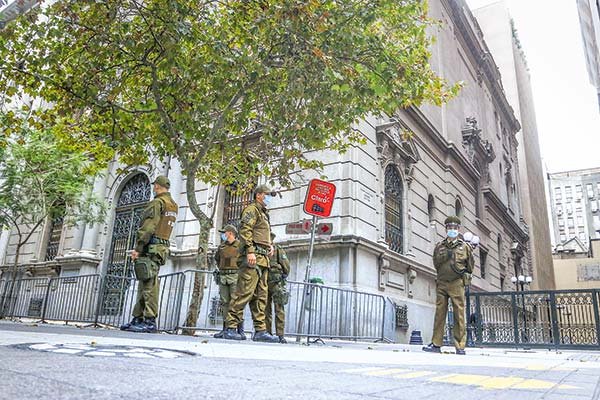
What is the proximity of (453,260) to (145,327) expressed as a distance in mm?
5013

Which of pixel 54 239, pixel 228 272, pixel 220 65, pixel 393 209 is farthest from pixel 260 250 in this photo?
pixel 54 239

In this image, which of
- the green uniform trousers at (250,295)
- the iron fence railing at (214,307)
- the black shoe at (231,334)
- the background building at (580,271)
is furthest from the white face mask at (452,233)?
the background building at (580,271)

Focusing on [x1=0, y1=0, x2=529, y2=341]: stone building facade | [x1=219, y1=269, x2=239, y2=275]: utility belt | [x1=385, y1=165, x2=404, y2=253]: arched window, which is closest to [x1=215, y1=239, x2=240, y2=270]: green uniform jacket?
[x1=219, y1=269, x2=239, y2=275]: utility belt

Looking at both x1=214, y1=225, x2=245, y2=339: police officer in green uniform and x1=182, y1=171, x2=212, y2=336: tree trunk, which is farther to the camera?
x1=182, y1=171, x2=212, y2=336: tree trunk

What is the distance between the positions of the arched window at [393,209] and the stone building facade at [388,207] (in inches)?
1.4

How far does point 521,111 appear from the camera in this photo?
39.4 meters

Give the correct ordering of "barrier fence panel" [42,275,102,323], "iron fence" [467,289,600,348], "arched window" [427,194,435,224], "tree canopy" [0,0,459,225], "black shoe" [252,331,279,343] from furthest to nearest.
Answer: "arched window" [427,194,435,224], "barrier fence panel" [42,275,102,323], "iron fence" [467,289,600,348], "tree canopy" [0,0,459,225], "black shoe" [252,331,279,343]

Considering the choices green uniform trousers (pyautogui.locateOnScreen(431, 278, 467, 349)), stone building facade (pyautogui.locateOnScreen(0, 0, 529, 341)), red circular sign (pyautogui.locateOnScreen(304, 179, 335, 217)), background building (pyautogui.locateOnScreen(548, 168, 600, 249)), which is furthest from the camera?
background building (pyautogui.locateOnScreen(548, 168, 600, 249))

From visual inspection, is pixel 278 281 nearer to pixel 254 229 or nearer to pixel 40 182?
pixel 254 229

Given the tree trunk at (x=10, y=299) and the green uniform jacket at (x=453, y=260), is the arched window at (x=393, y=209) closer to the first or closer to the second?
the green uniform jacket at (x=453, y=260)

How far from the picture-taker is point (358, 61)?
28.9ft

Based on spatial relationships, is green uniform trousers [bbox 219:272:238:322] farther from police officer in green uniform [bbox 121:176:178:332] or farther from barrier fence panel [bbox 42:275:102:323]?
barrier fence panel [bbox 42:275:102:323]

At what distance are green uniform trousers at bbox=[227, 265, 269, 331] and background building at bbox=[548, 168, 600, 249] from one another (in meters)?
96.7

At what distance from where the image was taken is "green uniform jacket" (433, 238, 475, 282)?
780cm
